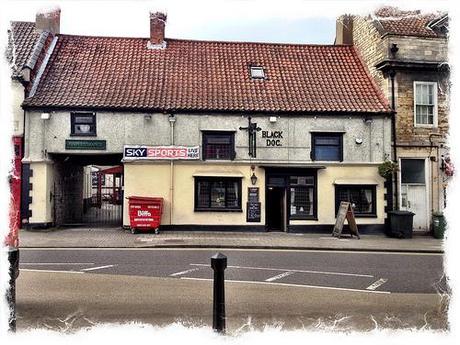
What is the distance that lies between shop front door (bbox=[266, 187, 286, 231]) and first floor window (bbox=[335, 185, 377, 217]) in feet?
7.66

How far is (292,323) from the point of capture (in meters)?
6.18

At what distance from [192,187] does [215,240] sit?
11.1 feet

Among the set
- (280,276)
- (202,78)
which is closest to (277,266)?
(280,276)

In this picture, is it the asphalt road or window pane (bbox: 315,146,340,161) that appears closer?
the asphalt road

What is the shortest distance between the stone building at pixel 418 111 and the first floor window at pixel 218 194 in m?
6.99

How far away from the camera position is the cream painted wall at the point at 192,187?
18.4 metres

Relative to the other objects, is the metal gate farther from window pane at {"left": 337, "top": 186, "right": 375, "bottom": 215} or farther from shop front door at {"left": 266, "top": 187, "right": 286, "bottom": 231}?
window pane at {"left": 337, "top": 186, "right": 375, "bottom": 215}

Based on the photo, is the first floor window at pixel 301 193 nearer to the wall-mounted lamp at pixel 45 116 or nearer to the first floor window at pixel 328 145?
the first floor window at pixel 328 145

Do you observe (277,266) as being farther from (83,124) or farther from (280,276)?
(83,124)

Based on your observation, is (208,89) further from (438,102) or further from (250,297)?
(250,297)

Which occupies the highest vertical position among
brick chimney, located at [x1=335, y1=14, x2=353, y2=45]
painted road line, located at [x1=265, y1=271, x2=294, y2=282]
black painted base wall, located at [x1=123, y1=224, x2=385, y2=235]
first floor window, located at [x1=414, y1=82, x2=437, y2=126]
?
brick chimney, located at [x1=335, y1=14, x2=353, y2=45]

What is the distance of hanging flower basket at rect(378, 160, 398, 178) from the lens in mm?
18422

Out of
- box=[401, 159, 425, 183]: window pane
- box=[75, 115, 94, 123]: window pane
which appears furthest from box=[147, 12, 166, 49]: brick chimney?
box=[401, 159, 425, 183]: window pane

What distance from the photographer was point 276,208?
19.6 m
